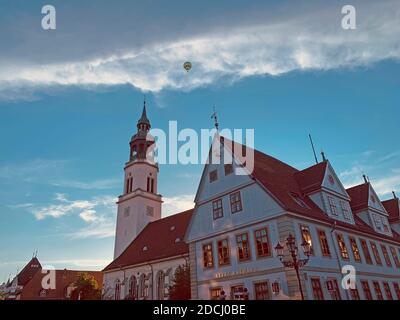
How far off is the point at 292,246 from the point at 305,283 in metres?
5.29

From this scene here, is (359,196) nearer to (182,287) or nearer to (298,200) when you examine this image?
(298,200)

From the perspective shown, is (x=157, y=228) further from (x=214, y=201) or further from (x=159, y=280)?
(x=214, y=201)

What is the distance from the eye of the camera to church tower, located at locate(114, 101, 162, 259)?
4975 centimetres

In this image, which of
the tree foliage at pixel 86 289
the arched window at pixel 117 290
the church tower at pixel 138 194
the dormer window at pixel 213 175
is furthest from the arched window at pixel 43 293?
the dormer window at pixel 213 175

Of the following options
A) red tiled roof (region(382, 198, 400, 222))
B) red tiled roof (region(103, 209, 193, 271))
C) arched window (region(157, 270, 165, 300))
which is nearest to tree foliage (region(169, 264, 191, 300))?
red tiled roof (region(103, 209, 193, 271))

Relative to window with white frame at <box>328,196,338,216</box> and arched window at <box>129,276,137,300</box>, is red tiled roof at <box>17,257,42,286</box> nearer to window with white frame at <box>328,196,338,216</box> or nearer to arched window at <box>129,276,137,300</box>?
arched window at <box>129,276,137,300</box>

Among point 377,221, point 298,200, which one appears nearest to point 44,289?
point 298,200

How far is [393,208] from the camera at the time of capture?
38531mm

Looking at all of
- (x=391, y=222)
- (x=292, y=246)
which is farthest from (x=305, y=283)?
(x=391, y=222)

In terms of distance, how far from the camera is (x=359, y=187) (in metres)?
35.7

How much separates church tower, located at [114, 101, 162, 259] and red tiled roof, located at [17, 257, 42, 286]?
1364 inches

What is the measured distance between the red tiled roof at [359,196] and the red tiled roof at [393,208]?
6.32 metres

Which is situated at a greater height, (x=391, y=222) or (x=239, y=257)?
(x=391, y=222)
